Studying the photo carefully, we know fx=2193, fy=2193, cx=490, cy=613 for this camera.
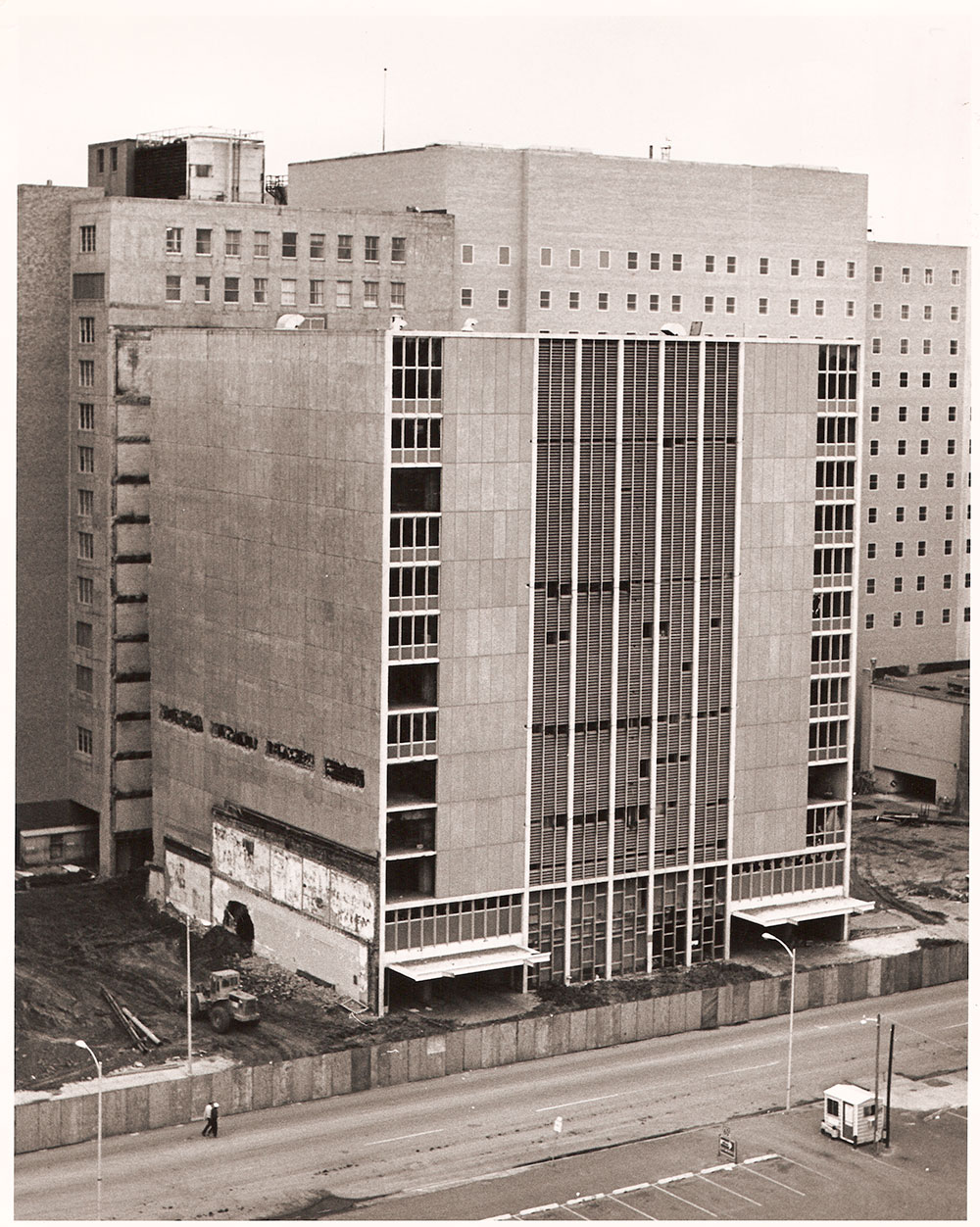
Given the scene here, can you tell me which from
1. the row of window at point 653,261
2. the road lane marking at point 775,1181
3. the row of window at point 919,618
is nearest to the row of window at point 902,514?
the row of window at point 919,618

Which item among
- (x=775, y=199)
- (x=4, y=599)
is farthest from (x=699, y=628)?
(x=4, y=599)

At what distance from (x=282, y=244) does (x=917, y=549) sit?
56247 millimetres

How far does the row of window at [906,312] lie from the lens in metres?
149

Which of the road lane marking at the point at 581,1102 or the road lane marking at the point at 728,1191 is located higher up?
the road lane marking at the point at 581,1102

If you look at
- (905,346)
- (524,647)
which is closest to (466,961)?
(524,647)

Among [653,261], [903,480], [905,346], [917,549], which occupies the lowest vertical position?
[917,549]

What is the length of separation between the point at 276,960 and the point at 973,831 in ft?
168

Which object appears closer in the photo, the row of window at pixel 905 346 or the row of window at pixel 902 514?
the row of window at pixel 905 346

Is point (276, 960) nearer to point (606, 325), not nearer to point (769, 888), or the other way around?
point (769, 888)

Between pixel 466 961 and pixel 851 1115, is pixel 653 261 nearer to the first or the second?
pixel 466 961

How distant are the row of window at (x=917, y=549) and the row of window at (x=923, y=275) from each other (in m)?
17.7

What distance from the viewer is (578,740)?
97688 mm

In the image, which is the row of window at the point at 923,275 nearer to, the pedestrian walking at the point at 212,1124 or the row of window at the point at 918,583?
the row of window at the point at 918,583

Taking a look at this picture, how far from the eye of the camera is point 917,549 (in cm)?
15112
